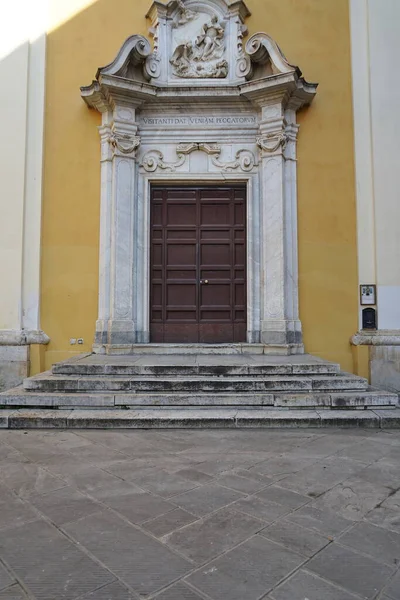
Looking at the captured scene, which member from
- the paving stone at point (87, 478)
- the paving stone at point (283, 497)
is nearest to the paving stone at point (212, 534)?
the paving stone at point (283, 497)

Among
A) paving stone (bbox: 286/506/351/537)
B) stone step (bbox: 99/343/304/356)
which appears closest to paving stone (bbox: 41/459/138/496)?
paving stone (bbox: 286/506/351/537)

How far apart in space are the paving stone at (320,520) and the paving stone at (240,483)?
0.41 meters

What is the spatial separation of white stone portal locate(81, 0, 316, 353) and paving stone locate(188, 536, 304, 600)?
4.74 m

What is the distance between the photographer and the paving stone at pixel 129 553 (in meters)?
2.02

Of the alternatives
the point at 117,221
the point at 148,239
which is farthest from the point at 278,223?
the point at 117,221

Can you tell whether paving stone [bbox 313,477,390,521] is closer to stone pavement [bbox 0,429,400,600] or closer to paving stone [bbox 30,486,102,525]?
stone pavement [bbox 0,429,400,600]

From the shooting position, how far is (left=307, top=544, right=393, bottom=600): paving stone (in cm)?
196

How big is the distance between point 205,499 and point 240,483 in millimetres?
382

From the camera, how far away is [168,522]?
2555mm

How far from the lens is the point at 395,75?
7148mm

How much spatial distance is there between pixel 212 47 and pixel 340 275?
14.8ft

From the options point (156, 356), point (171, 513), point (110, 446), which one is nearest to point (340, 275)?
point (156, 356)

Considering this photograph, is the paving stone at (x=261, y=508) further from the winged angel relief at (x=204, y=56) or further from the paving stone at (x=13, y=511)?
the winged angel relief at (x=204, y=56)

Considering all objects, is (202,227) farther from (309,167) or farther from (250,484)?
(250,484)
